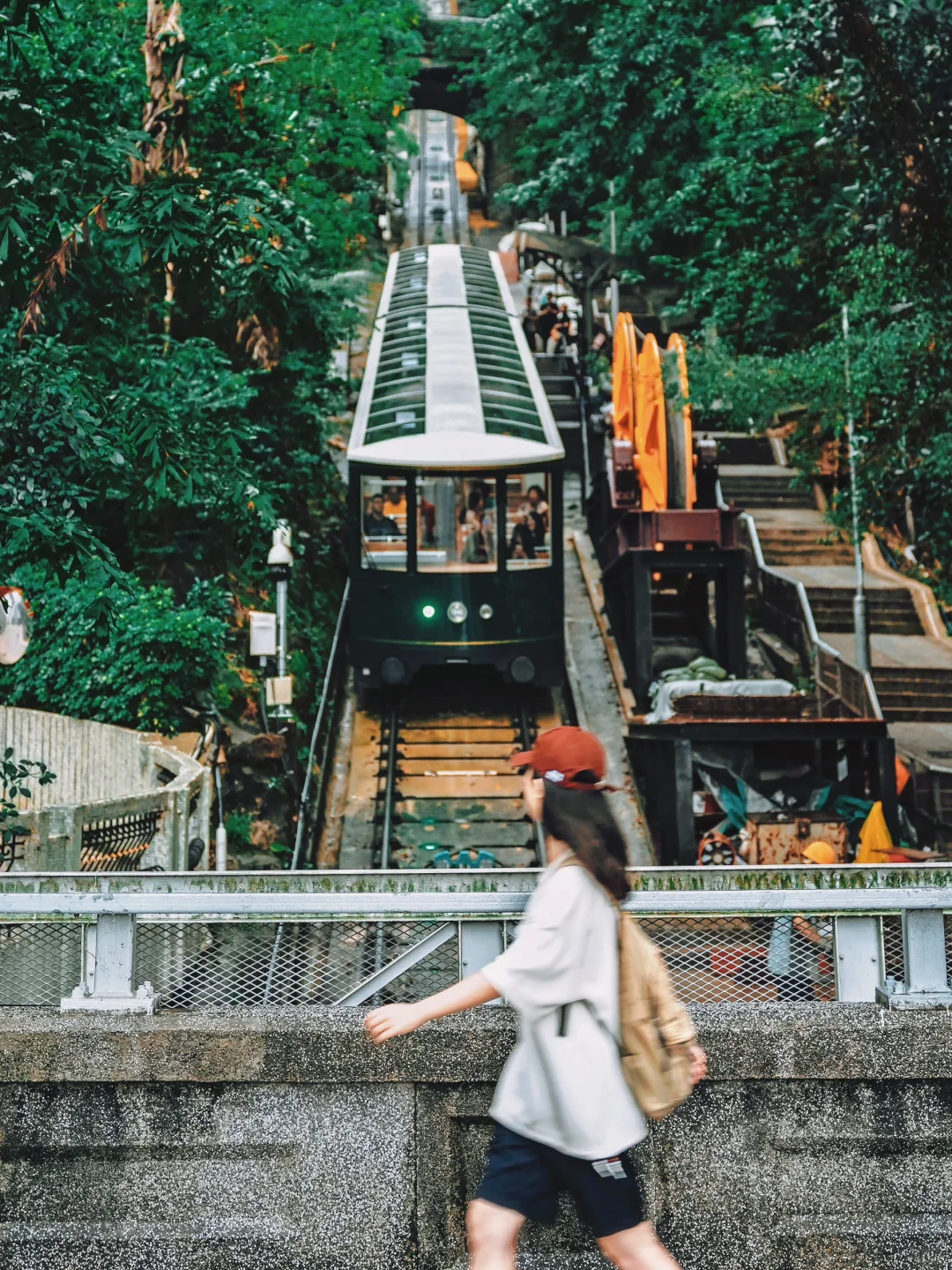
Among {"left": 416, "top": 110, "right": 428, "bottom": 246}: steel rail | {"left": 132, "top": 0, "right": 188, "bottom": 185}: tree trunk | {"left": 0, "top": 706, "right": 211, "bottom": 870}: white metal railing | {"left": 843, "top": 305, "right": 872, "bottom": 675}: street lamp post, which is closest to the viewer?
{"left": 0, "top": 706, "right": 211, "bottom": 870}: white metal railing

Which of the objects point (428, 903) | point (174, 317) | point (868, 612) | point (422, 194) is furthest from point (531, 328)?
point (428, 903)

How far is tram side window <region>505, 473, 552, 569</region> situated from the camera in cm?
1917

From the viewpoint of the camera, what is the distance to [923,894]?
187 inches

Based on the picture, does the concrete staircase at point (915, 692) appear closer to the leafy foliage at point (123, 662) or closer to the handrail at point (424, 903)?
the leafy foliage at point (123, 662)

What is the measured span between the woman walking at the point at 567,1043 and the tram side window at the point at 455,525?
15.3 m

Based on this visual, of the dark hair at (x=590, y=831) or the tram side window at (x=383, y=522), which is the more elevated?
the tram side window at (x=383, y=522)

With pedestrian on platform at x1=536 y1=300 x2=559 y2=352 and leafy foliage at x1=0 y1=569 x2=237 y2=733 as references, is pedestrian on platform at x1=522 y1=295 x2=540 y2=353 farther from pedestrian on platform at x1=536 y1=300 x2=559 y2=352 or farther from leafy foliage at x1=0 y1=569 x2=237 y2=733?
leafy foliage at x1=0 y1=569 x2=237 y2=733

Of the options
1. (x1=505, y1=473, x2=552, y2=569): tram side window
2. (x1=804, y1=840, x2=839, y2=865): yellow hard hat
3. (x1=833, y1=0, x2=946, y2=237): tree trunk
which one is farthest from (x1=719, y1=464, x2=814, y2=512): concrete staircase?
(x1=804, y1=840, x2=839, y2=865): yellow hard hat

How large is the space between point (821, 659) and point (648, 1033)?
48.6 ft

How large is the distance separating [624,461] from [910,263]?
4820mm

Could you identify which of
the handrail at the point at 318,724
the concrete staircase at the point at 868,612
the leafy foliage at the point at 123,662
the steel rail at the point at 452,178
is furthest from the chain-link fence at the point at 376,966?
the steel rail at the point at 452,178

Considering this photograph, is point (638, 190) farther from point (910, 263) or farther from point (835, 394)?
point (910, 263)

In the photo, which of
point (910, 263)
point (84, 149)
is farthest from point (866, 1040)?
point (910, 263)

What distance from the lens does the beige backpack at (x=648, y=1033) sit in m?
3.70
